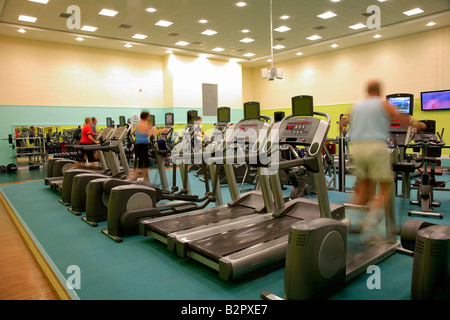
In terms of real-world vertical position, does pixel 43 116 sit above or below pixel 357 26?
below

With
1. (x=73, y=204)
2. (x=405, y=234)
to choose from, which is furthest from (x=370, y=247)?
(x=73, y=204)

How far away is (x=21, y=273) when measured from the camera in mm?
2814

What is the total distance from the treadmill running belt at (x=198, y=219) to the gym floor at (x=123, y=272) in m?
0.21

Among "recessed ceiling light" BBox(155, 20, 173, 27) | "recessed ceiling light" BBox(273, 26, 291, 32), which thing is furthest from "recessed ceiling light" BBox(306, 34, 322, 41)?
"recessed ceiling light" BBox(155, 20, 173, 27)

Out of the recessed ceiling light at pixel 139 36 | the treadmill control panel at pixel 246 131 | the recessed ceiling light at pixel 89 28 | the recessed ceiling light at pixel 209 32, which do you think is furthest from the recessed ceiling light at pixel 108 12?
the treadmill control panel at pixel 246 131

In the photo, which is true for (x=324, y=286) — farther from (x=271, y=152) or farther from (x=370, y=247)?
(x=271, y=152)

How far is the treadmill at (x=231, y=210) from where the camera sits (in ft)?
11.1

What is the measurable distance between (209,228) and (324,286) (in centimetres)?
146

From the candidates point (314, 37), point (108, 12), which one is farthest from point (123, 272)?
point (314, 37)

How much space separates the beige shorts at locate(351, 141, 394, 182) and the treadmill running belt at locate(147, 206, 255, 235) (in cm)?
154

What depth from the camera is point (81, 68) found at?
12.3 m

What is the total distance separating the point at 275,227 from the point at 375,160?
3.87ft

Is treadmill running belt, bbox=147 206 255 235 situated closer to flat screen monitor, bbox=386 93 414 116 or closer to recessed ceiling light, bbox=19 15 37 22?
flat screen monitor, bbox=386 93 414 116

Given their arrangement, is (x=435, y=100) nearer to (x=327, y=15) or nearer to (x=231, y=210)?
(x=327, y=15)
